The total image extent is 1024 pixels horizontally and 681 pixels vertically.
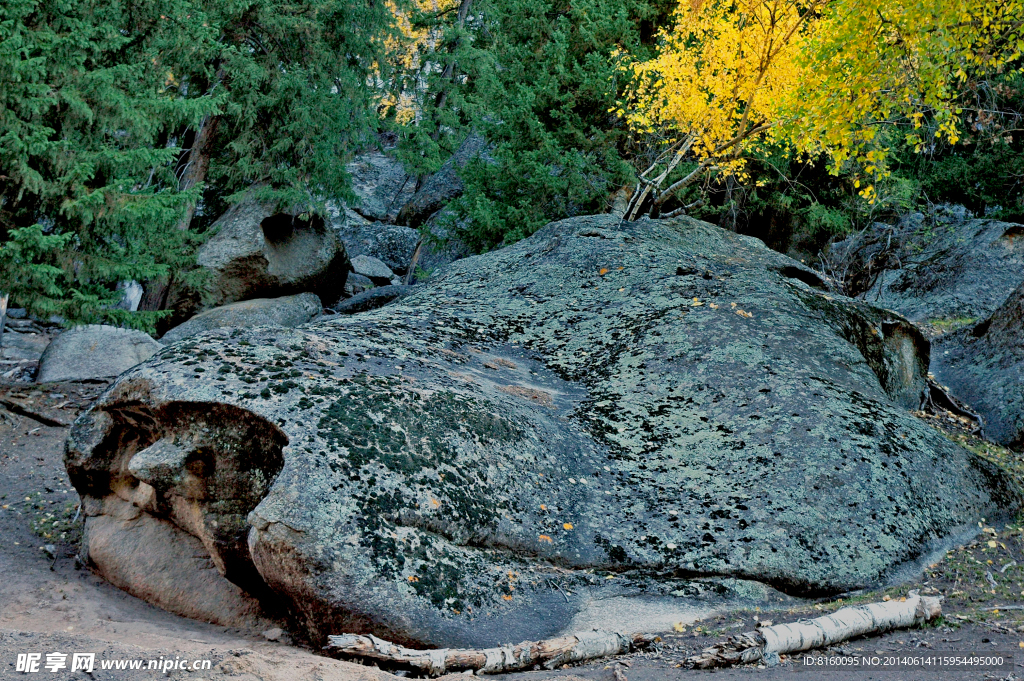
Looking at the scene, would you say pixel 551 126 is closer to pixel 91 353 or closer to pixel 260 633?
pixel 91 353

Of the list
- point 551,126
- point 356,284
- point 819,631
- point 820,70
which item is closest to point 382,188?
point 356,284

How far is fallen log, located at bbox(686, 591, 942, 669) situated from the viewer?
446 cm

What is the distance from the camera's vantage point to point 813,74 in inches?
416

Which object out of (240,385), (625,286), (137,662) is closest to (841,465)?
(625,286)

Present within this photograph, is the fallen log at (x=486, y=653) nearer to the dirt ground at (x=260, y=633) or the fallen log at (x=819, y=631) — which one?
the dirt ground at (x=260, y=633)

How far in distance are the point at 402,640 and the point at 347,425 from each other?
1674 mm

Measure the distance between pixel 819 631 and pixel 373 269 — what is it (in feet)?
66.0

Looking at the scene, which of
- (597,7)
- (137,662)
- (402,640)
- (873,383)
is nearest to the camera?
(137,662)

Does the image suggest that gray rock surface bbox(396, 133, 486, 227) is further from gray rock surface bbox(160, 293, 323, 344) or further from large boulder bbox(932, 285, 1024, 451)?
large boulder bbox(932, 285, 1024, 451)

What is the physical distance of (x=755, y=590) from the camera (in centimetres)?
568

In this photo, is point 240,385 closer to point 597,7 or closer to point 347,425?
point 347,425

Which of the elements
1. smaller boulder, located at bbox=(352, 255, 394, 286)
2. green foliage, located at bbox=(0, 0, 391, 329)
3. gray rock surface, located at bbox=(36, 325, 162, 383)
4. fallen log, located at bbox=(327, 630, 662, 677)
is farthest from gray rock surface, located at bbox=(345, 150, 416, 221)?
fallen log, located at bbox=(327, 630, 662, 677)

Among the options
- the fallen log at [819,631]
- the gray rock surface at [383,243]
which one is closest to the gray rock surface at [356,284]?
the gray rock surface at [383,243]

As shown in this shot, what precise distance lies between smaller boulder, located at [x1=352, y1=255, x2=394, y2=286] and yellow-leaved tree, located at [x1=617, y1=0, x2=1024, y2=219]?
961 cm
